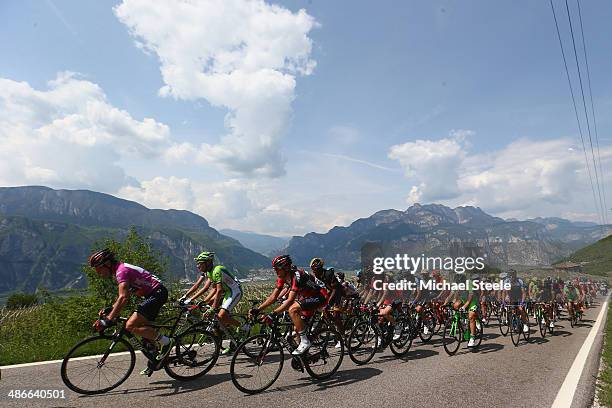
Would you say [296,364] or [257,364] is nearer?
[257,364]

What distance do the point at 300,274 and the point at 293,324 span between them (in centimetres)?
98

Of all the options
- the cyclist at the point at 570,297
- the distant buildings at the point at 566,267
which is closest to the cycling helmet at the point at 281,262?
the cyclist at the point at 570,297

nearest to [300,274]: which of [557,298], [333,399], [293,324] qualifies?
[293,324]

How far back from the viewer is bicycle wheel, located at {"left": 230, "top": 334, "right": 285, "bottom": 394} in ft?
19.1

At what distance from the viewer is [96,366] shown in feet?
19.5

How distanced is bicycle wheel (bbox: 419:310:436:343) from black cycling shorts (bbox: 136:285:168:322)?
791 centimetres

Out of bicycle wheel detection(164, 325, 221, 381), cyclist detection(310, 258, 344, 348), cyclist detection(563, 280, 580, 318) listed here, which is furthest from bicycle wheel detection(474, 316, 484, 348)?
cyclist detection(563, 280, 580, 318)

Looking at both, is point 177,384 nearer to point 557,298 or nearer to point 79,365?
point 79,365

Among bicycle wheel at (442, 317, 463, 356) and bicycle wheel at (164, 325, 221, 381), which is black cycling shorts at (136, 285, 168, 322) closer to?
bicycle wheel at (164, 325, 221, 381)

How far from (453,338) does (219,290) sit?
6.61 metres

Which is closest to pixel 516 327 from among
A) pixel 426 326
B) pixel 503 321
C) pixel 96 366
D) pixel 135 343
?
pixel 503 321

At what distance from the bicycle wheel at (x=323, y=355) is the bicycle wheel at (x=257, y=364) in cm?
64

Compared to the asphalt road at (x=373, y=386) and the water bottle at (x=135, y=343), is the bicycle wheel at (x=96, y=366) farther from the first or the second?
the asphalt road at (x=373, y=386)

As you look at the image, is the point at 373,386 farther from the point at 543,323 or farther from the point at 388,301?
the point at 543,323
